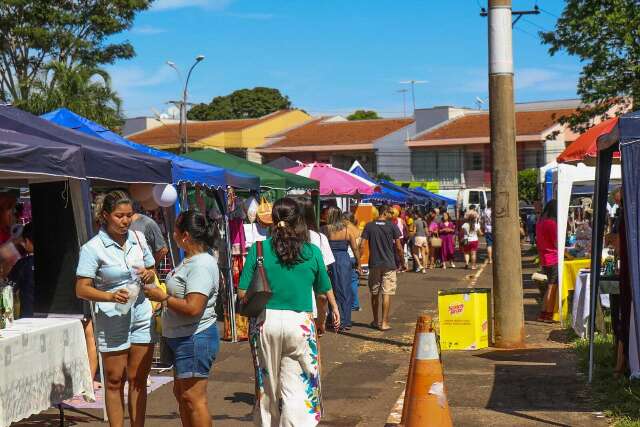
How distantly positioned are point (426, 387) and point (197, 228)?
6.87ft

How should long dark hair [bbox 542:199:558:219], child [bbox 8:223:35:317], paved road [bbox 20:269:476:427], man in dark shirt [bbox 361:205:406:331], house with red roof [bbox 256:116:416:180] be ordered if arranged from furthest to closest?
1. house with red roof [bbox 256:116:416:180]
2. long dark hair [bbox 542:199:558:219]
3. man in dark shirt [bbox 361:205:406:331]
4. child [bbox 8:223:35:317]
5. paved road [bbox 20:269:476:427]

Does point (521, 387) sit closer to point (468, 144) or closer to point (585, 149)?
point (585, 149)

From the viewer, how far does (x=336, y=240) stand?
13539mm

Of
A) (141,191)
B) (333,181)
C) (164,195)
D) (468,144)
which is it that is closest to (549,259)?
(164,195)

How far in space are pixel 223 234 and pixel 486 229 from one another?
17569 millimetres

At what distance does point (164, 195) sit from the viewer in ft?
34.7

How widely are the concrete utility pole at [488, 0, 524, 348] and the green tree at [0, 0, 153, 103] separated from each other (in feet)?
63.3

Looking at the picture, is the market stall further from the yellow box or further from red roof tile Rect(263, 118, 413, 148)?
red roof tile Rect(263, 118, 413, 148)

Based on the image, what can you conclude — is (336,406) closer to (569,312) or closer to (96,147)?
(96,147)

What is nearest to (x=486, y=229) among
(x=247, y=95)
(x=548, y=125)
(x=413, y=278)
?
(x=413, y=278)

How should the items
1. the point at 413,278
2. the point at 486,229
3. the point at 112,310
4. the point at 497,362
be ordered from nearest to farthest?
1. the point at 112,310
2. the point at 497,362
3. the point at 413,278
4. the point at 486,229

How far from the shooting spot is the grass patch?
7.38 metres

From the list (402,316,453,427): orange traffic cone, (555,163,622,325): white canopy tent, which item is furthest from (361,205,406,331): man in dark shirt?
(402,316,453,427): orange traffic cone

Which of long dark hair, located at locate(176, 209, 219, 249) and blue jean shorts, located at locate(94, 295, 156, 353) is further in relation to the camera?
blue jean shorts, located at locate(94, 295, 156, 353)
